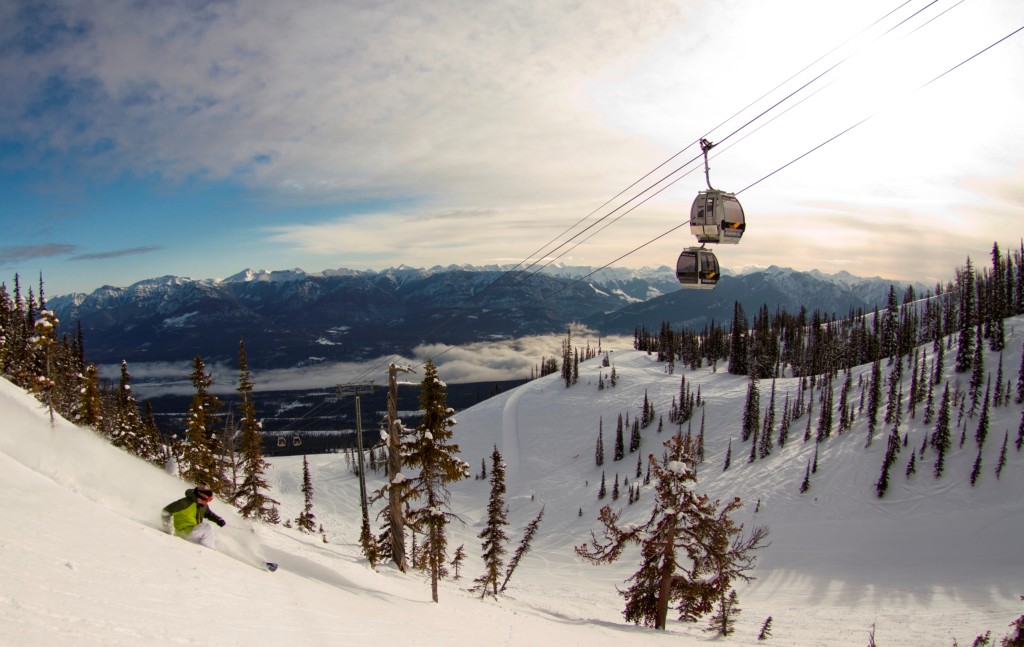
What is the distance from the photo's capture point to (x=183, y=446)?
38.6 metres

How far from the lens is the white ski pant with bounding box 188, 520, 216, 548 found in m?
13.7

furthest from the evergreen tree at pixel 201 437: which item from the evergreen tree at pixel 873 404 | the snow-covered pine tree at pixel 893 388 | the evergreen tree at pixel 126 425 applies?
the snow-covered pine tree at pixel 893 388

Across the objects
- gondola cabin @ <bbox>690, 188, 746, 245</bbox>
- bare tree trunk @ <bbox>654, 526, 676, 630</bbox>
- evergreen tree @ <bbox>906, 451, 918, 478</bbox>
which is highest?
gondola cabin @ <bbox>690, 188, 746, 245</bbox>

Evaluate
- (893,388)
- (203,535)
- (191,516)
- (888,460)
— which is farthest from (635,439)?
(191,516)

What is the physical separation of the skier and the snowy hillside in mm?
463

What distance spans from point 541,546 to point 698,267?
307ft

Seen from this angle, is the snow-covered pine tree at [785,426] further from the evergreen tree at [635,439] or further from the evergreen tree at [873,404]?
the evergreen tree at [635,439]

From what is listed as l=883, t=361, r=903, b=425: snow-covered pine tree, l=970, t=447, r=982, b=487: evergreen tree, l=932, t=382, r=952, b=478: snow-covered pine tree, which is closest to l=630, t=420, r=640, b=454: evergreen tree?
l=883, t=361, r=903, b=425: snow-covered pine tree

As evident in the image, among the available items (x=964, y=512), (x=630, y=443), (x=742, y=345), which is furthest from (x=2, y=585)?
(x=742, y=345)

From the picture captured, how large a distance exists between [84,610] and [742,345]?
176 metres

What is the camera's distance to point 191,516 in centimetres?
1380

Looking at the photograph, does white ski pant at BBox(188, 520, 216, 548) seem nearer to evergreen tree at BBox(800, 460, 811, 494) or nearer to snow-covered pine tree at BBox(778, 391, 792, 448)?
evergreen tree at BBox(800, 460, 811, 494)

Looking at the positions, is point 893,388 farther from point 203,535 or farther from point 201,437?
point 203,535

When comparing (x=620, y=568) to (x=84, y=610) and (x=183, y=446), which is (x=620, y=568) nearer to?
(x=183, y=446)
